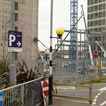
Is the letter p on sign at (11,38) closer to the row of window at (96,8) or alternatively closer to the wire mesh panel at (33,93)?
the wire mesh panel at (33,93)

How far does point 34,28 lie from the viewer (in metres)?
38.7

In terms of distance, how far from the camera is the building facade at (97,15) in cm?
8419

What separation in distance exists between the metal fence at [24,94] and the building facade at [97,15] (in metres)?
77.3

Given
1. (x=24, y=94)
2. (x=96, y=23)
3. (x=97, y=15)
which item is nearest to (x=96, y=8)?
(x=97, y=15)

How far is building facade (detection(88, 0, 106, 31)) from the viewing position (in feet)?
276

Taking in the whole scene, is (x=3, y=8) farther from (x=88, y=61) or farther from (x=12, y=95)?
(x=12, y=95)

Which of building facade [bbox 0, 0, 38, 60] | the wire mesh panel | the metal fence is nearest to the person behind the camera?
the metal fence

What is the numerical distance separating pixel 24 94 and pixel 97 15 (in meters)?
82.2

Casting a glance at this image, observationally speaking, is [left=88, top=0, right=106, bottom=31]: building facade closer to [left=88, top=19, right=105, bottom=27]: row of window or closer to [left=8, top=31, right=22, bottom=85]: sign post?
[left=88, top=19, right=105, bottom=27]: row of window

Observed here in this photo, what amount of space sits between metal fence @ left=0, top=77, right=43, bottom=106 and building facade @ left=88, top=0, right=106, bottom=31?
77.3 m

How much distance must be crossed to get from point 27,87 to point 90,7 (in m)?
84.7

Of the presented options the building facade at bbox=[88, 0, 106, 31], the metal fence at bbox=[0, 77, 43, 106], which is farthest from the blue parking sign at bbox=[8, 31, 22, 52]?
the building facade at bbox=[88, 0, 106, 31]

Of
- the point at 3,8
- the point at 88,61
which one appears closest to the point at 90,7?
the point at 3,8

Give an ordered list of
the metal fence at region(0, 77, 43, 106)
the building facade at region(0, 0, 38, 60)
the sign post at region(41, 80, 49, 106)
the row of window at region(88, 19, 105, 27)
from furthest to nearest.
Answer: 1. the row of window at region(88, 19, 105, 27)
2. the building facade at region(0, 0, 38, 60)
3. the sign post at region(41, 80, 49, 106)
4. the metal fence at region(0, 77, 43, 106)
